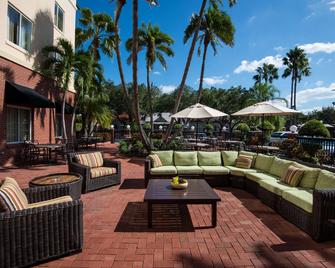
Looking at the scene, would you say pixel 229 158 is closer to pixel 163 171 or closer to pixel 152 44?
pixel 163 171

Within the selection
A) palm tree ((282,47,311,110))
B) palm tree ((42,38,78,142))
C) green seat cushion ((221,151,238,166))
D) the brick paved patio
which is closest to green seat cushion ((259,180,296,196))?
the brick paved patio

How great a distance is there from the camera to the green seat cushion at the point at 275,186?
5.11 metres

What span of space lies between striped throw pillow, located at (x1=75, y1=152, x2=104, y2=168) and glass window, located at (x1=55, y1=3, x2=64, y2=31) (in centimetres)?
985

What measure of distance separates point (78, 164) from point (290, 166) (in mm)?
5209

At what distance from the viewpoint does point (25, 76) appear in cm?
1088

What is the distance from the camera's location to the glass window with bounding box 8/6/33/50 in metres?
10.0

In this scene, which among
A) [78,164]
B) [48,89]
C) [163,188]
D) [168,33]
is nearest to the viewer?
[163,188]

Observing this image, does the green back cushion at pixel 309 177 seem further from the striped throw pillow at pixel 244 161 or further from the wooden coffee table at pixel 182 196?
the striped throw pillow at pixel 244 161

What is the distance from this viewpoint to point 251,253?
3578 millimetres

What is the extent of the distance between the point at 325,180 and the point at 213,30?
42.1 feet

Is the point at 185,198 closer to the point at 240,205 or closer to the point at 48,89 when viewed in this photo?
the point at 240,205

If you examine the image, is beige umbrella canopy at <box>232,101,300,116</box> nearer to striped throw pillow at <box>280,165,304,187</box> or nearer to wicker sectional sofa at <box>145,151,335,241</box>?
wicker sectional sofa at <box>145,151,335,241</box>

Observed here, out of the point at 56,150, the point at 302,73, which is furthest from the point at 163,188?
the point at 302,73

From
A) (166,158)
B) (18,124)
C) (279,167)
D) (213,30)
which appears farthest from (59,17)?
(279,167)
